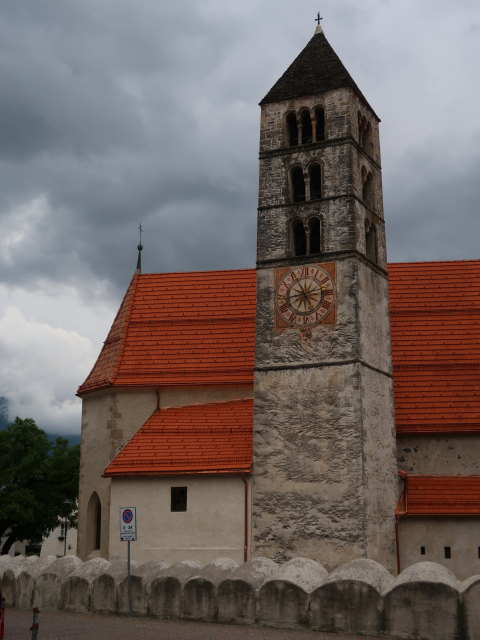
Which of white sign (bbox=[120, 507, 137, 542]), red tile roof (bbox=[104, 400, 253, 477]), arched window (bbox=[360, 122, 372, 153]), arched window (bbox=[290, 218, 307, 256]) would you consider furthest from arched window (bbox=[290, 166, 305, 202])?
white sign (bbox=[120, 507, 137, 542])

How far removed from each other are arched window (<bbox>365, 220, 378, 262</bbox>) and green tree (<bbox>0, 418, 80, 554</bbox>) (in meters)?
21.3

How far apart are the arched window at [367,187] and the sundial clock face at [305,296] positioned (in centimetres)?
344

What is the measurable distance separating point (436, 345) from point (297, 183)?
705cm

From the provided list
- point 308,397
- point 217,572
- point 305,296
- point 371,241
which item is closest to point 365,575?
point 217,572

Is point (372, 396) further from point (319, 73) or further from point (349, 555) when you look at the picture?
point (319, 73)

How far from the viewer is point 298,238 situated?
26.6 metres

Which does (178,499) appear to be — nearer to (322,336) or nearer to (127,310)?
(322,336)

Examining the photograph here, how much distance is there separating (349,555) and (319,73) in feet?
50.2

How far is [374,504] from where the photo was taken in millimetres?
23531

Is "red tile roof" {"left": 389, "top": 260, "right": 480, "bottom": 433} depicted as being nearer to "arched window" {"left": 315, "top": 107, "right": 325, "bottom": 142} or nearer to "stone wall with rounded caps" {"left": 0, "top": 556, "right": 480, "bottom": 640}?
"arched window" {"left": 315, "top": 107, "right": 325, "bottom": 142}

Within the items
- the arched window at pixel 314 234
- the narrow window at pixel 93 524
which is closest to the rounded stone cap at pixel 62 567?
the narrow window at pixel 93 524

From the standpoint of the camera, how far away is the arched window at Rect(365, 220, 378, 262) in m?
26.7

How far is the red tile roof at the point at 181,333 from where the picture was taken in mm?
28541

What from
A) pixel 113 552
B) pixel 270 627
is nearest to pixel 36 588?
pixel 113 552
